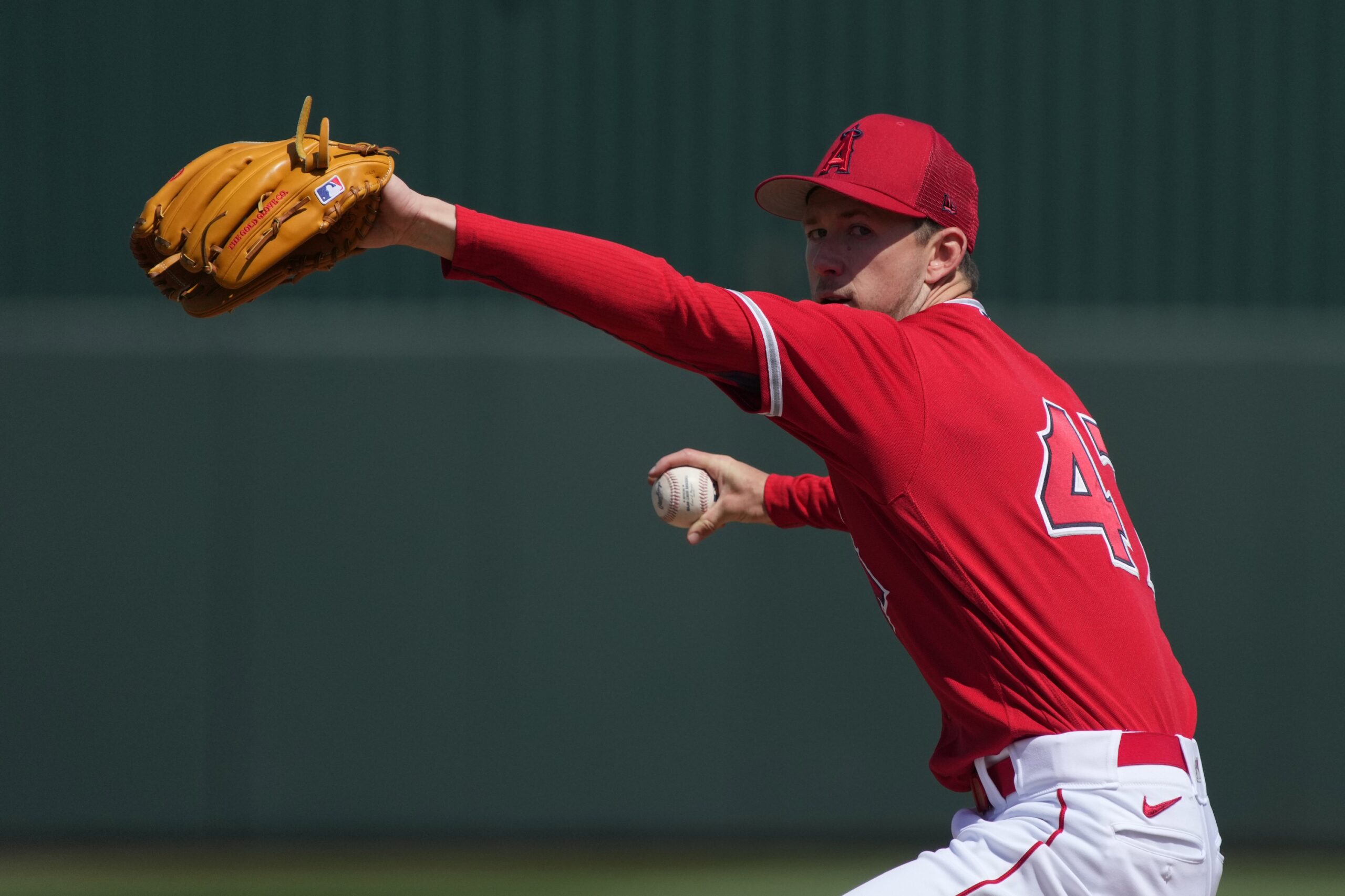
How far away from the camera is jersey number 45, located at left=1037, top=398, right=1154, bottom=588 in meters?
1.96

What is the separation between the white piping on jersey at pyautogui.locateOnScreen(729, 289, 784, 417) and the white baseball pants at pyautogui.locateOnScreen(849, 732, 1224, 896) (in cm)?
64

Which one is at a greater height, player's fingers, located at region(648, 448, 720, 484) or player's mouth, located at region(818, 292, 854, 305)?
player's mouth, located at region(818, 292, 854, 305)

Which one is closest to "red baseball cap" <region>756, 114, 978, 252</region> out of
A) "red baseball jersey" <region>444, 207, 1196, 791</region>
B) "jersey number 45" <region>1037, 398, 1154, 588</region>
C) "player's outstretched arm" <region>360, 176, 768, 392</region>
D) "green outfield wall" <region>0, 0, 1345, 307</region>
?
"red baseball jersey" <region>444, 207, 1196, 791</region>

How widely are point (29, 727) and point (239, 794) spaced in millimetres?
832

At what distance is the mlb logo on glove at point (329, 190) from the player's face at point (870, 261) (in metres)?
0.84

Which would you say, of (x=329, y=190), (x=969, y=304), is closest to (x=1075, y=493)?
(x=969, y=304)

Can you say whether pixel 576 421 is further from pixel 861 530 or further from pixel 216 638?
pixel 861 530

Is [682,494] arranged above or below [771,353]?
below

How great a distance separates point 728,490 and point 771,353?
3.61 feet

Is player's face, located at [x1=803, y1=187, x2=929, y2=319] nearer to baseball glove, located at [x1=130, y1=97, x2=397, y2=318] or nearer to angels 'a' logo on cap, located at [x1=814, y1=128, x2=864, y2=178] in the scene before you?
angels 'a' logo on cap, located at [x1=814, y1=128, x2=864, y2=178]

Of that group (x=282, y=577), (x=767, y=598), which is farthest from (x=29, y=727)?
(x=767, y=598)

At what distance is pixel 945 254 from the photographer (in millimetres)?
2307

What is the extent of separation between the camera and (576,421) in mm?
5379

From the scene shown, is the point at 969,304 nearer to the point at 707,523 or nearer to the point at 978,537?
the point at 978,537
